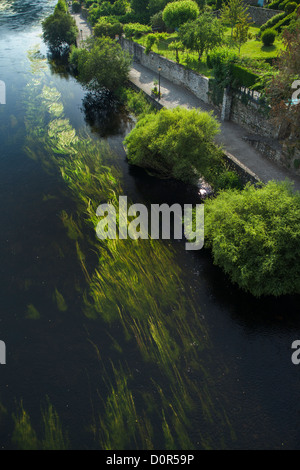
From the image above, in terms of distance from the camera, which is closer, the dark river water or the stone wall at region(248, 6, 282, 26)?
the dark river water

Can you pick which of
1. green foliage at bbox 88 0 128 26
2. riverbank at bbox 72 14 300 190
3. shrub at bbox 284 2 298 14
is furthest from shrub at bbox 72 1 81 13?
shrub at bbox 284 2 298 14

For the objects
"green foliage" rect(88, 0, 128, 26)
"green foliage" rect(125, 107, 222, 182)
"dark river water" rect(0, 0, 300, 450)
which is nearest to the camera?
"dark river water" rect(0, 0, 300, 450)

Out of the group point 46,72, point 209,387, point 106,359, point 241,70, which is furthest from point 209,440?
point 46,72

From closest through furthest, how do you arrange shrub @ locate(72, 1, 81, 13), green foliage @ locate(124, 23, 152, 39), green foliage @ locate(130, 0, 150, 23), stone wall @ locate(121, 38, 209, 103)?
stone wall @ locate(121, 38, 209, 103), green foliage @ locate(124, 23, 152, 39), green foliage @ locate(130, 0, 150, 23), shrub @ locate(72, 1, 81, 13)

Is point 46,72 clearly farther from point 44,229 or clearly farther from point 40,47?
point 44,229

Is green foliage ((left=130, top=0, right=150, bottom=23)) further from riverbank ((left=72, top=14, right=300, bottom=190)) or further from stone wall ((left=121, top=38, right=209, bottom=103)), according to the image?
riverbank ((left=72, top=14, right=300, bottom=190))

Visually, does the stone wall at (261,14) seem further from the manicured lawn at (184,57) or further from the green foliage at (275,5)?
the manicured lawn at (184,57)

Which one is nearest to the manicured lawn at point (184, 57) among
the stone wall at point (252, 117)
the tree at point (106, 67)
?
the tree at point (106, 67)
